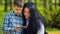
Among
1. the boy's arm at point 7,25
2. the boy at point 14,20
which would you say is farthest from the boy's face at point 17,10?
A: the boy's arm at point 7,25

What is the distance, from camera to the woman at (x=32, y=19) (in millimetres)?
2793

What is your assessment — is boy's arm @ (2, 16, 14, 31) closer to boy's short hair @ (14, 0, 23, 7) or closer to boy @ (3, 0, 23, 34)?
boy @ (3, 0, 23, 34)

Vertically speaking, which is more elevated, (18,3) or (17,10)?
(18,3)

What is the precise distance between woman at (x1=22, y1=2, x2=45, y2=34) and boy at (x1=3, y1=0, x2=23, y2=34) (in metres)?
0.09

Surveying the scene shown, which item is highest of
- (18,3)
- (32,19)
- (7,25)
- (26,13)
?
(18,3)

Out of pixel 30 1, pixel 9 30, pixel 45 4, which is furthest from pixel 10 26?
pixel 45 4

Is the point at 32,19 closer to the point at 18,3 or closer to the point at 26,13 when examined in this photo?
the point at 26,13

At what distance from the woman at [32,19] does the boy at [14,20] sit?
0.31ft

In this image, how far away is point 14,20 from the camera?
111 inches

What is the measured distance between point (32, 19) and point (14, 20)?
330 millimetres

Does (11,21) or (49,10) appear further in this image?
(49,10)

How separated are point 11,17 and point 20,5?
0.28 meters

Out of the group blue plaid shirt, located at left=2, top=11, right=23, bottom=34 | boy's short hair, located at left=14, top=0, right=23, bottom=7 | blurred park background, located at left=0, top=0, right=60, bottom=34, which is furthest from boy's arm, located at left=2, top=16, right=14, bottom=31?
boy's short hair, located at left=14, top=0, right=23, bottom=7

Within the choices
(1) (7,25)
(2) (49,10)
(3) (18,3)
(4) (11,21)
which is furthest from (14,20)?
(2) (49,10)
